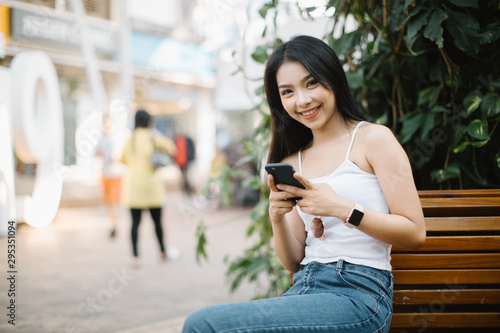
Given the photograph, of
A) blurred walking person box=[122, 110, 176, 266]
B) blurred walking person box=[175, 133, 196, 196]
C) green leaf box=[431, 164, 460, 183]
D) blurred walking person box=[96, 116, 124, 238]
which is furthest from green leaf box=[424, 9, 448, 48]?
blurred walking person box=[175, 133, 196, 196]

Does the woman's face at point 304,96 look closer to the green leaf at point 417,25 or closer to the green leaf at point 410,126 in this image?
the green leaf at point 417,25

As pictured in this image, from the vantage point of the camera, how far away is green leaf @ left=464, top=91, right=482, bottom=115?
196 centimetres

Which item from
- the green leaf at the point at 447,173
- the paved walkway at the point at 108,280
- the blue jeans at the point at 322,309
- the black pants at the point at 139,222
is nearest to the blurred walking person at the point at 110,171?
the paved walkway at the point at 108,280

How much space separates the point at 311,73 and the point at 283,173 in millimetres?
384

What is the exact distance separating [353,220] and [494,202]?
1.96ft

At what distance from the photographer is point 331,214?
1339 millimetres

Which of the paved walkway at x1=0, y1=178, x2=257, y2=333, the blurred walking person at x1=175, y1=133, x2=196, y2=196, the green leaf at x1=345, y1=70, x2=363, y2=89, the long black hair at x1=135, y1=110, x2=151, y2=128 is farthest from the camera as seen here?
the blurred walking person at x1=175, y1=133, x2=196, y2=196

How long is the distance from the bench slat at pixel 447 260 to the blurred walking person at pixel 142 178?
388cm

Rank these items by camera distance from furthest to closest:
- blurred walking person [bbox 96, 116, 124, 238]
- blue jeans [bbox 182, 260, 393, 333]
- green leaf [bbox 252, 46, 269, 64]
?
blurred walking person [bbox 96, 116, 124, 238] < green leaf [bbox 252, 46, 269, 64] < blue jeans [bbox 182, 260, 393, 333]

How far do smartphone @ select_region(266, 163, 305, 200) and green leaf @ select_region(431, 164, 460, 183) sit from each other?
3.29 feet

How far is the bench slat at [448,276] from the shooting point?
5.05 ft

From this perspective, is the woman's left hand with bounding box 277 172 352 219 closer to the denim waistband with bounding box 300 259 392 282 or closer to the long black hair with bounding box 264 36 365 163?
the denim waistband with bounding box 300 259 392 282

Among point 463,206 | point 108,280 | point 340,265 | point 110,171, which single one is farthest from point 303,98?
point 110,171

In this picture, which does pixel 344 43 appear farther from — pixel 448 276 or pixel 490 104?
pixel 448 276
